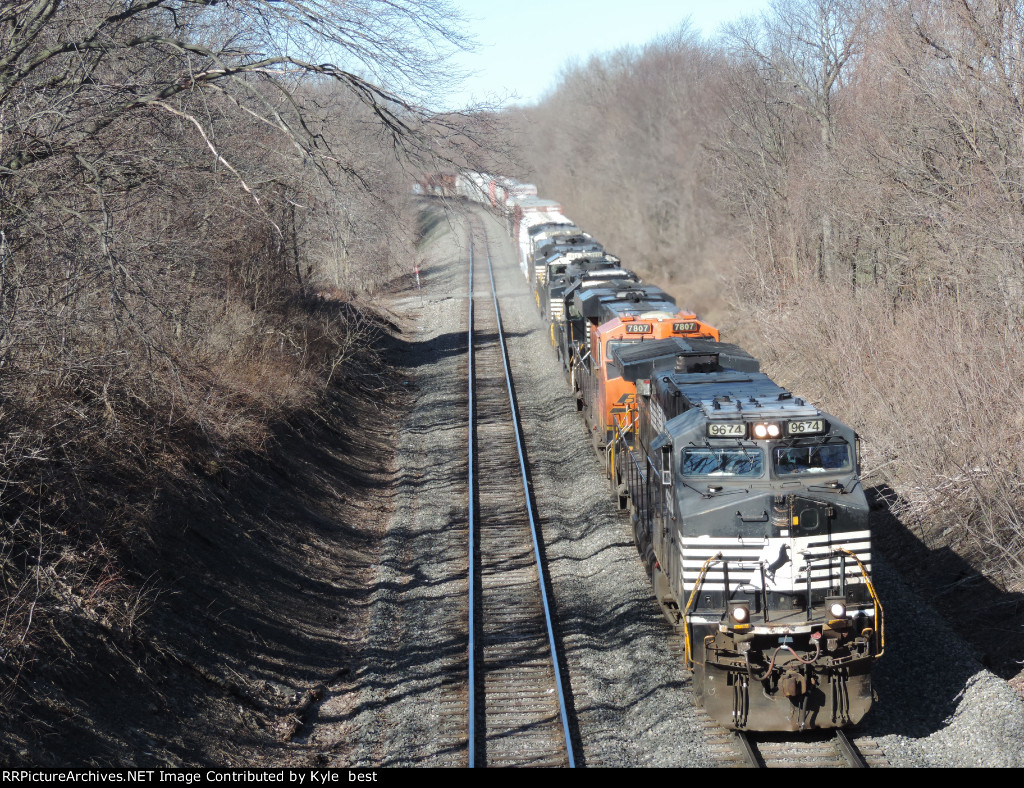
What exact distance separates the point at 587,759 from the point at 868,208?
1961cm

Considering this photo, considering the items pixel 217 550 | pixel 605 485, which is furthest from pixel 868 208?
pixel 217 550

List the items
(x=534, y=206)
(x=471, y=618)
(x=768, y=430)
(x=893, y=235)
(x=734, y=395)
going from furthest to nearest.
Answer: (x=534, y=206)
(x=893, y=235)
(x=471, y=618)
(x=734, y=395)
(x=768, y=430)

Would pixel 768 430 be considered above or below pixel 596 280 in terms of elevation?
below

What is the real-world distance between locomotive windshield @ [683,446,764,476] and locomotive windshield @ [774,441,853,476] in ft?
0.73

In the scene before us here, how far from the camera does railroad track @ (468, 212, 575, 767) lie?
10.1m

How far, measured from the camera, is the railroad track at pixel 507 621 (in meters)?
10.1

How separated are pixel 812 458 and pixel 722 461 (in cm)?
97

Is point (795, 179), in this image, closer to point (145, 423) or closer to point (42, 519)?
point (145, 423)

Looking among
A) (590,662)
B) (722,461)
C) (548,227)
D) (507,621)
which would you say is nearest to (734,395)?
(722,461)

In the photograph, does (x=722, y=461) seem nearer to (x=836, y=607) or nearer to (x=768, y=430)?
(x=768, y=430)

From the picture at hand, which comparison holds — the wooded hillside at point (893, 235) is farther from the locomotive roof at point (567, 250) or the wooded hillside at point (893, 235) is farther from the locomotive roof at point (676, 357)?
the locomotive roof at point (567, 250)

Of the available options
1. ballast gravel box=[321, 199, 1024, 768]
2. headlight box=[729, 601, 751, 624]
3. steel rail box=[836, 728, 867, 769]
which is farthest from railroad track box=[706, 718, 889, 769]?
headlight box=[729, 601, 751, 624]

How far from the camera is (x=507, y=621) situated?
43.0ft

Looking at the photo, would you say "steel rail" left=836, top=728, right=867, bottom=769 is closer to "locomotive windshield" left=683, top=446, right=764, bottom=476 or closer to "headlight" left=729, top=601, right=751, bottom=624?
"headlight" left=729, top=601, right=751, bottom=624
